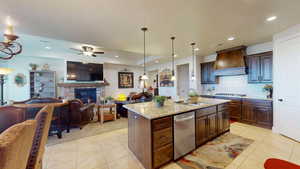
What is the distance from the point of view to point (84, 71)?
6.49 metres

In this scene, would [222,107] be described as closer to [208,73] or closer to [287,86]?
[287,86]

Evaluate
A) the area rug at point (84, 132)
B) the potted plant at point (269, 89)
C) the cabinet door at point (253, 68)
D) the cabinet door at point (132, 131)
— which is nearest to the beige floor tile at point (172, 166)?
the cabinet door at point (132, 131)

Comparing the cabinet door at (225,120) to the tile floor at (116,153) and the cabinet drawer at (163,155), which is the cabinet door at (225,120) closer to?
the tile floor at (116,153)

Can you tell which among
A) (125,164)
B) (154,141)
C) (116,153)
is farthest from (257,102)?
(116,153)

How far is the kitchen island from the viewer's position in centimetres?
187

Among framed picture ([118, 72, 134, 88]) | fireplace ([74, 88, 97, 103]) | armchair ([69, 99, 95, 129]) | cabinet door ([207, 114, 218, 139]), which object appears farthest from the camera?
framed picture ([118, 72, 134, 88])

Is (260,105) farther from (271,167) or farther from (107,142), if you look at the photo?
(107,142)

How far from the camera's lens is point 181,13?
2217 mm

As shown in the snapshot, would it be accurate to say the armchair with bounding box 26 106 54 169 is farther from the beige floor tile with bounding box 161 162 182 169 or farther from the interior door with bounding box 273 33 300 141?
the interior door with bounding box 273 33 300 141

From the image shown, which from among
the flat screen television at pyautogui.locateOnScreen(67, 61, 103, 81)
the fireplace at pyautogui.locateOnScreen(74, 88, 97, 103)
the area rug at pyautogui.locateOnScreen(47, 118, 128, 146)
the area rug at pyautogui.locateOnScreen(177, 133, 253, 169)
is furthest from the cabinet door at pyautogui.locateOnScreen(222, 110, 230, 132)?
the fireplace at pyautogui.locateOnScreen(74, 88, 97, 103)

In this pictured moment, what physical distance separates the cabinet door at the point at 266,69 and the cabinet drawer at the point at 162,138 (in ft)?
12.9

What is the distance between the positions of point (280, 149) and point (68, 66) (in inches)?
326

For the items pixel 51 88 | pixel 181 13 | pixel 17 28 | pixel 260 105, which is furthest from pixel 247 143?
pixel 51 88

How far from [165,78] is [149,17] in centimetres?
553
